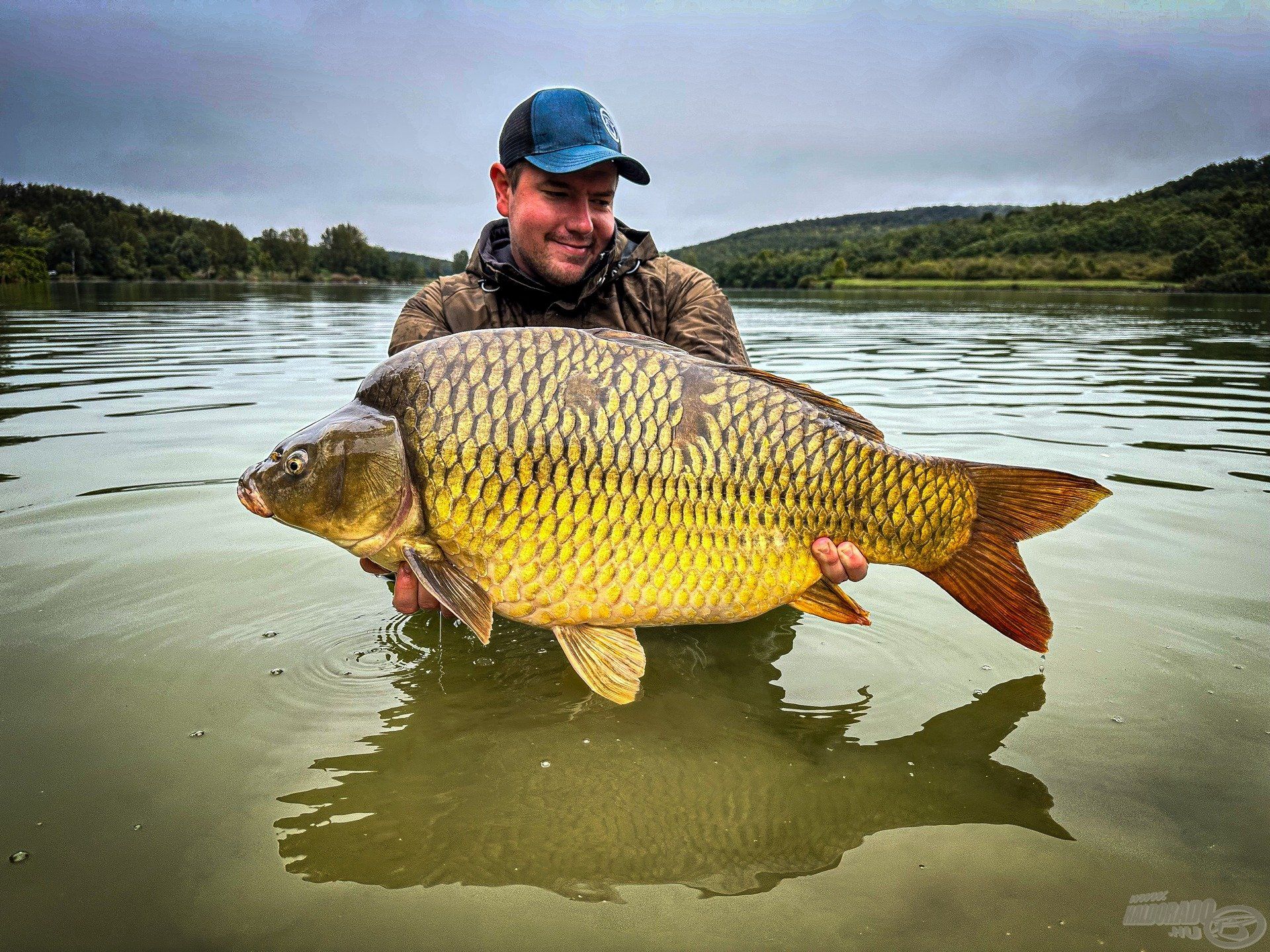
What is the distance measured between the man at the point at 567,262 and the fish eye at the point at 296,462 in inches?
31.5

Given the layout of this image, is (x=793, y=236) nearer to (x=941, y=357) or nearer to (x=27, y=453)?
(x=941, y=357)

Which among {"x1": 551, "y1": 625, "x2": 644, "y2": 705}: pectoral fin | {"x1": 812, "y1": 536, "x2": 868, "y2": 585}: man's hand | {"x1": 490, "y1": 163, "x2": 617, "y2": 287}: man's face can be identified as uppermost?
{"x1": 490, "y1": 163, "x2": 617, "y2": 287}: man's face

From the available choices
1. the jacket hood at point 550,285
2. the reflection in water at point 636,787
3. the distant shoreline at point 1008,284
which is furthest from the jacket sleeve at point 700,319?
the distant shoreline at point 1008,284

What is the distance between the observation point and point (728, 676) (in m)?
2.48

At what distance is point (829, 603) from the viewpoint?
2.17m

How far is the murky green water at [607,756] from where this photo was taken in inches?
59.1

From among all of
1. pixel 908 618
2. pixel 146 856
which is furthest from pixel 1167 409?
pixel 146 856

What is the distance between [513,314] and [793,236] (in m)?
125

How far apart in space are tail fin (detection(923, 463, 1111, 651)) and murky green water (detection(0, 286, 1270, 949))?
29cm

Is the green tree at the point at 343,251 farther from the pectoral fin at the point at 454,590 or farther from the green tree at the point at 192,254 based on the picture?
the pectoral fin at the point at 454,590

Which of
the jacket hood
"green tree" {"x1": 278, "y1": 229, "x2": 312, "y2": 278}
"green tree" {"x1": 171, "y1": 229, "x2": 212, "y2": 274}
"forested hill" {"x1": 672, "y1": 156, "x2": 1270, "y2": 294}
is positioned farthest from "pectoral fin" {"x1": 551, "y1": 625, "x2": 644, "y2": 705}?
"green tree" {"x1": 278, "y1": 229, "x2": 312, "y2": 278}

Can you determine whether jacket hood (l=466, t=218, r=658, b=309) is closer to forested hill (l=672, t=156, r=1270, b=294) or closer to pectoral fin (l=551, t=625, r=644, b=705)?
pectoral fin (l=551, t=625, r=644, b=705)

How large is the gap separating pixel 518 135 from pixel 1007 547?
1.93 m

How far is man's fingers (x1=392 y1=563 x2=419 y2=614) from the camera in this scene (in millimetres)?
2217
